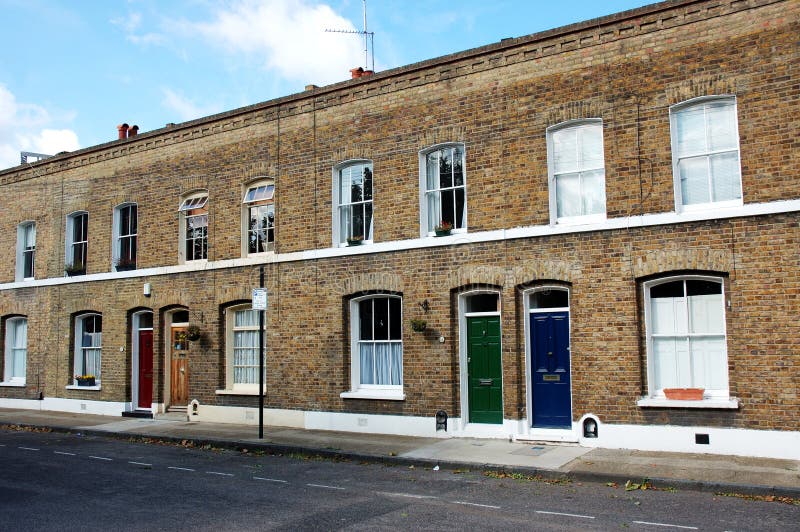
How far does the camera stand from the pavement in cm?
1011

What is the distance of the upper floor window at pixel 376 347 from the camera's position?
15.5 metres

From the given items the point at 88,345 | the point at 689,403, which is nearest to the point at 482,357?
the point at 689,403

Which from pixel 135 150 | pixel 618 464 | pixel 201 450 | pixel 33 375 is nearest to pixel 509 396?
pixel 618 464

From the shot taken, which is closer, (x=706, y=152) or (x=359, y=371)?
(x=706, y=152)

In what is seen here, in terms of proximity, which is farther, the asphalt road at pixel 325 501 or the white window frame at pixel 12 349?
the white window frame at pixel 12 349

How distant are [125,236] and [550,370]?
12.8 metres

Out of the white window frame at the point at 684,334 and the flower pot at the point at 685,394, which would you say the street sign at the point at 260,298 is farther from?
the flower pot at the point at 685,394

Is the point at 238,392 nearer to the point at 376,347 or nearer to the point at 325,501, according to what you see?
the point at 376,347

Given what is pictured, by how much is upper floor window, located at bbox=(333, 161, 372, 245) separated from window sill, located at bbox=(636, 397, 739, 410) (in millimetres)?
6670

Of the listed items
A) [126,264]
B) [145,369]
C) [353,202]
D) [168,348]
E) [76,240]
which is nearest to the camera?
[353,202]

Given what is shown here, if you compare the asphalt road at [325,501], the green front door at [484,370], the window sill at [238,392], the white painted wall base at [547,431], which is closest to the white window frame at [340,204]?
the green front door at [484,370]

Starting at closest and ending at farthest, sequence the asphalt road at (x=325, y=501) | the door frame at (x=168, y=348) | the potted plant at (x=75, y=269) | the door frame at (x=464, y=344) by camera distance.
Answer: the asphalt road at (x=325, y=501) < the door frame at (x=464, y=344) < the door frame at (x=168, y=348) < the potted plant at (x=75, y=269)

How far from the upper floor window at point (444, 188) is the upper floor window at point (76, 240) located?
11443 millimetres

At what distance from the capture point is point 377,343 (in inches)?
621
